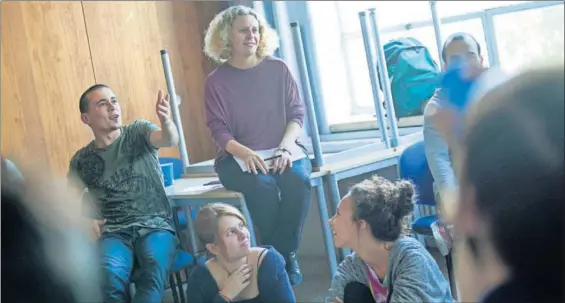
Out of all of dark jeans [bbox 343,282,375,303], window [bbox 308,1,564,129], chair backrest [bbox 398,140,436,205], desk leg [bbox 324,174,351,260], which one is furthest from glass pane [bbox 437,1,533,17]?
dark jeans [bbox 343,282,375,303]

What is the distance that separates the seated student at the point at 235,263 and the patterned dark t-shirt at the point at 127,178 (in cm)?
8

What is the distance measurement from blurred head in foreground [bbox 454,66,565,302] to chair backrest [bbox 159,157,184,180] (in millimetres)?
511

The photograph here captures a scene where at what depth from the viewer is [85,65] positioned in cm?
93

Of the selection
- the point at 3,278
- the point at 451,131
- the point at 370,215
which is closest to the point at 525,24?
the point at 451,131

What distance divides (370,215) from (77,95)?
454 millimetres

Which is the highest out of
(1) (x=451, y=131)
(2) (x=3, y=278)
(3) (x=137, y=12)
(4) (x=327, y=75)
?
(3) (x=137, y=12)

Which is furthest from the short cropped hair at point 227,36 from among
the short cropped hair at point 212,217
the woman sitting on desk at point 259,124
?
the short cropped hair at point 212,217

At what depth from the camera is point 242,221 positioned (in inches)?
36.2

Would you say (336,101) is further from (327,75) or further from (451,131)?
(451,131)

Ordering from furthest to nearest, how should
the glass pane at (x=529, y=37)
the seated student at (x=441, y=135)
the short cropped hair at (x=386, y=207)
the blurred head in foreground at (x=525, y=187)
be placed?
the short cropped hair at (x=386, y=207) < the seated student at (x=441, y=135) < the glass pane at (x=529, y=37) < the blurred head in foreground at (x=525, y=187)

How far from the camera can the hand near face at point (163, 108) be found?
0.93m

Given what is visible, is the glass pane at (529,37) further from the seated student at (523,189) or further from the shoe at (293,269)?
the shoe at (293,269)

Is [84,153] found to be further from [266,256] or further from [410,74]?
[410,74]

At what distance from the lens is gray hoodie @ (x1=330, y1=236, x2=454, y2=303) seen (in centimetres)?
83
